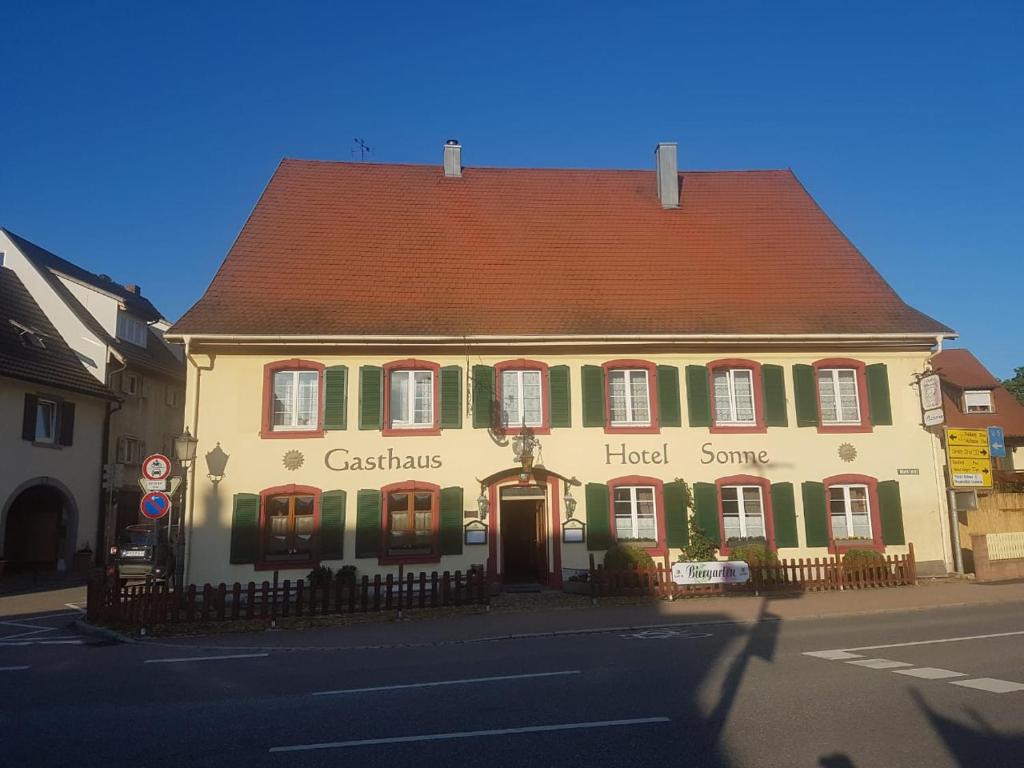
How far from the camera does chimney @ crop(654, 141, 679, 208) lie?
23.4 metres

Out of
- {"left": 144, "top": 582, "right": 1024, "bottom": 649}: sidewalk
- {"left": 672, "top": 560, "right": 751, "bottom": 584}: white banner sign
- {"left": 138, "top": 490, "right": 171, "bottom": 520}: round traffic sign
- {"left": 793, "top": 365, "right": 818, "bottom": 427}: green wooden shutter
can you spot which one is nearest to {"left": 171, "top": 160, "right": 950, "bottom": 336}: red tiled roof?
{"left": 793, "top": 365, "right": 818, "bottom": 427}: green wooden shutter

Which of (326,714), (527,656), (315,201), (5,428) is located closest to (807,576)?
(527,656)

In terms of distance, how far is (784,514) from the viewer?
1867 centimetres

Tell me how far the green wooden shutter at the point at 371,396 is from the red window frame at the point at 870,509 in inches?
435

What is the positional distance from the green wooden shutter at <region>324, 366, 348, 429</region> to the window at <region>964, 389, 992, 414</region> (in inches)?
1250

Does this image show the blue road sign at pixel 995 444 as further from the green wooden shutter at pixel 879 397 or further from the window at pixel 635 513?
the window at pixel 635 513

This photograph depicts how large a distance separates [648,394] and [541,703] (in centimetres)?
1214

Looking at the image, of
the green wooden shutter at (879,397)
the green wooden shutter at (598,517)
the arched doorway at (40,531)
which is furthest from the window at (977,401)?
the arched doorway at (40,531)

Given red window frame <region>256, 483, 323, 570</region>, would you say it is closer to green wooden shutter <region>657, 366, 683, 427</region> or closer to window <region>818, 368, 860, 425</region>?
green wooden shutter <region>657, 366, 683, 427</region>

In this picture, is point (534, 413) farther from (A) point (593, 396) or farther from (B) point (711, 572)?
(B) point (711, 572)

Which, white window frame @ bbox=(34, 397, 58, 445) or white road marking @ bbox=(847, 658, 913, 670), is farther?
white window frame @ bbox=(34, 397, 58, 445)

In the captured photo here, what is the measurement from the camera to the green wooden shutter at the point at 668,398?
1875 centimetres

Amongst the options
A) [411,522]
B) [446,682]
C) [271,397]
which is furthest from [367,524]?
[446,682]

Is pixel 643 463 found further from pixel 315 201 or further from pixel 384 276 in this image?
pixel 315 201
